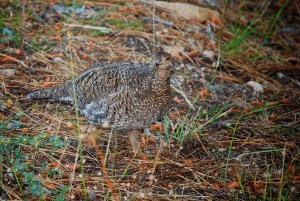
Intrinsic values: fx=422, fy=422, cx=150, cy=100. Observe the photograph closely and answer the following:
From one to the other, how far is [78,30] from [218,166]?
109 inches

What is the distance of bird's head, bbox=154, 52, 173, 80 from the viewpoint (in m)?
4.02

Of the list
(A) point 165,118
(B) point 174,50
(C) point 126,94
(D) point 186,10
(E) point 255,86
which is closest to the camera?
(C) point 126,94

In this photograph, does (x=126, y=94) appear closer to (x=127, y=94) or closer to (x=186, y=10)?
(x=127, y=94)

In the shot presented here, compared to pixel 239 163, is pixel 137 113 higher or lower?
higher

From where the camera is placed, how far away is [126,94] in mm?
4062

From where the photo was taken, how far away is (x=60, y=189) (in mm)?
3693

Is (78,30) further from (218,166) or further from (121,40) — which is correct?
(218,166)

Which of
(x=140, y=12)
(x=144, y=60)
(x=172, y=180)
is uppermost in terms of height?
(x=140, y=12)

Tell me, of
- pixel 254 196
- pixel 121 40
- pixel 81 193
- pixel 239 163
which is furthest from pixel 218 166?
pixel 121 40

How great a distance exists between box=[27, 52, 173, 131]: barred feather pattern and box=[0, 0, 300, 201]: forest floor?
0.97 ft

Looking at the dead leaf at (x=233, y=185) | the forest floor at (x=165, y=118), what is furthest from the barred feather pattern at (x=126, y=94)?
the dead leaf at (x=233, y=185)

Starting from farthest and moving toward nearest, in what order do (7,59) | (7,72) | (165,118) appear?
(7,59) < (7,72) < (165,118)

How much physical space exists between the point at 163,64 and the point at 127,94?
452mm

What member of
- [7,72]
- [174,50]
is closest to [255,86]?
[174,50]
